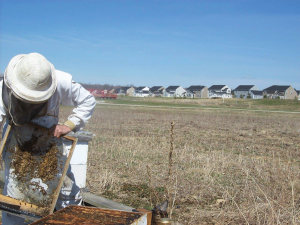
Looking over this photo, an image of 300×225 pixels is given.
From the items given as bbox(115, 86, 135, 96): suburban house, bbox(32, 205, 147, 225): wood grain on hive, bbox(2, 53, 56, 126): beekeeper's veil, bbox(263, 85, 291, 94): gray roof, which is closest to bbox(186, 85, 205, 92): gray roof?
bbox(263, 85, 291, 94): gray roof

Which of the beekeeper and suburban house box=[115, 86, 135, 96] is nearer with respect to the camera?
the beekeeper

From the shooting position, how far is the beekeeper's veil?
2.96m

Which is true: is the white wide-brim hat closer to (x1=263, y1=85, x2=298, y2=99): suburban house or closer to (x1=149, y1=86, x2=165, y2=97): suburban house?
(x1=263, y1=85, x2=298, y2=99): suburban house

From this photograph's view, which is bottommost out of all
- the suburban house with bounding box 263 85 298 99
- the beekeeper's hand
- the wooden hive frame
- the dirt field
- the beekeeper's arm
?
the dirt field

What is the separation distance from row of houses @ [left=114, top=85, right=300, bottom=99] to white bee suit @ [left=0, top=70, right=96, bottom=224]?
10755cm

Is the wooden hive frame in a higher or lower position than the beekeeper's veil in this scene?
lower

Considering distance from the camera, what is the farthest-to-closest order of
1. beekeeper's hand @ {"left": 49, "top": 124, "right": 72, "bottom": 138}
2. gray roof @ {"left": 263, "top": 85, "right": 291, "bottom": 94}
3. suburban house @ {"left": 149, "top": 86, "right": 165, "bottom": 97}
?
suburban house @ {"left": 149, "top": 86, "right": 165, "bottom": 97} → gray roof @ {"left": 263, "top": 85, "right": 291, "bottom": 94} → beekeeper's hand @ {"left": 49, "top": 124, "right": 72, "bottom": 138}

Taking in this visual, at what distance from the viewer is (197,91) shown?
13212 cm

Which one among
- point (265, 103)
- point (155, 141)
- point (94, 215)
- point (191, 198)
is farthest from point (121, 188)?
point (265, 103)

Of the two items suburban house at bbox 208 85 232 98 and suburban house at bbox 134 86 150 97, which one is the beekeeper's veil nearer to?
suburban house at bbox 208 85 232 98

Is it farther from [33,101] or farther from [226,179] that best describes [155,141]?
[33,101]

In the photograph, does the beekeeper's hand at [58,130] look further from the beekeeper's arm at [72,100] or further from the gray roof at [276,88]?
the gray roof at [276,88]

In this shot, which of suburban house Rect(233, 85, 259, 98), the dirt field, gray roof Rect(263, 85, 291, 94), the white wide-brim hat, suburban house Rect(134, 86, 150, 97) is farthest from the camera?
suburban house Rect(134, 86, 150, 97)

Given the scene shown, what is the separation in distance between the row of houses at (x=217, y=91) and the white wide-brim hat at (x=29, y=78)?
108 meters
